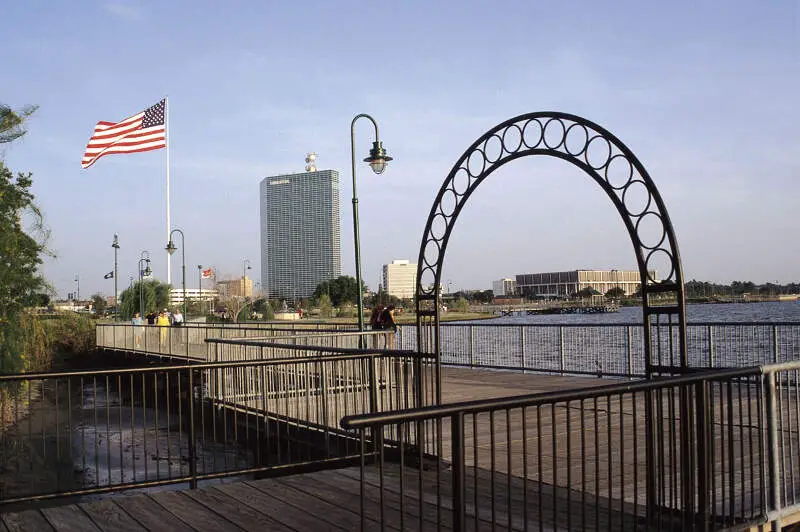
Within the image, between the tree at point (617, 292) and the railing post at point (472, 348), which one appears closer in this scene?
the railing post at point (472, 348)

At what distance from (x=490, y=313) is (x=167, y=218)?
72239 mm

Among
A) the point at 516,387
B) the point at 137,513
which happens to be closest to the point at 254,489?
the point at 137,513

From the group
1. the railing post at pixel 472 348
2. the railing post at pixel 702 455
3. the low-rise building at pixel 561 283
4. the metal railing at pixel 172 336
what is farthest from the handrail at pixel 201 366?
the low-rise building at pixel 561 283

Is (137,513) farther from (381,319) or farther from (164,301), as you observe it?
(164,301)

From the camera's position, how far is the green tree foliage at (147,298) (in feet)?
167

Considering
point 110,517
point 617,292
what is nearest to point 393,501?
point 110,517

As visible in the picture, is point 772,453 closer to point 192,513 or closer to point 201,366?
point 192,513

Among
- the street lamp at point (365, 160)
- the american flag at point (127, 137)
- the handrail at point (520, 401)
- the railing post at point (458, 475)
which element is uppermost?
the american flag at point (127, 137)

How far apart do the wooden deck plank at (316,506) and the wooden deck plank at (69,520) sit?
5.15 feet

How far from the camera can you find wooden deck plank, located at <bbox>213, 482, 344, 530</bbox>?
18.5 feet

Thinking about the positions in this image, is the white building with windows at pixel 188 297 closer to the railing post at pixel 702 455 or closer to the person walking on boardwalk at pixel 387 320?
the person walking on boardwalk at pixel 387 320

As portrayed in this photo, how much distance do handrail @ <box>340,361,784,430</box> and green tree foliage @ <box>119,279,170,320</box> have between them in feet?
159

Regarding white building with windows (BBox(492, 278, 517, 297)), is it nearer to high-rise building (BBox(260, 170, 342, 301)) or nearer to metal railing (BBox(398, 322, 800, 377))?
high-rise building (BBox(260, 170, 342, 301))

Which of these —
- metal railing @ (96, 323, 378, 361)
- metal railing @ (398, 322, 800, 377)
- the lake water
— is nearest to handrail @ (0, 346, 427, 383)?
metal railing @ (398, 322, 800, 377)
